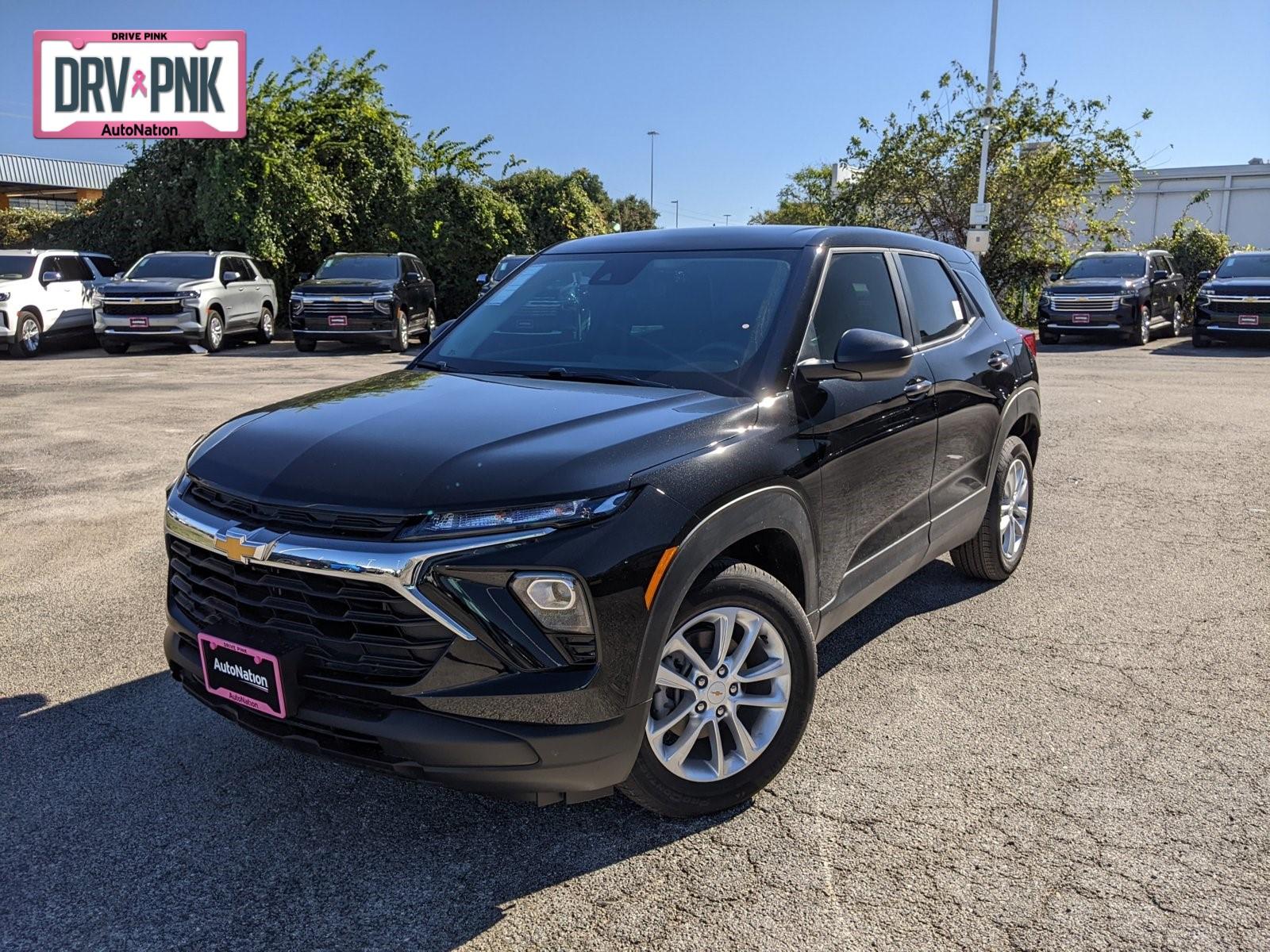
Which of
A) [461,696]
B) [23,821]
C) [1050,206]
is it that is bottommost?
[23,821]

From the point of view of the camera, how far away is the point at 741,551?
320 cm

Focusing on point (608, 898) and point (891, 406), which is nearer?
point (608, 898)

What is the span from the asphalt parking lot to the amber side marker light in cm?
80

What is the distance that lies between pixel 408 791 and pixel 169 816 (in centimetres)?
71

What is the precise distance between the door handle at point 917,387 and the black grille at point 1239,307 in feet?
62.1

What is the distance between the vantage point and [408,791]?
10.7ft

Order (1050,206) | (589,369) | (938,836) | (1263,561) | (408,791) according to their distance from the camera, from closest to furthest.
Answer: (938,836) < (408,791) < (589,369) < (1263,561) < (1050,206)

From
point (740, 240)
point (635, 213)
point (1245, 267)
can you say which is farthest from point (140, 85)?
point (635, 213)

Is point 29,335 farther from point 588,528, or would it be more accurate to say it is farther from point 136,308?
point 588,528

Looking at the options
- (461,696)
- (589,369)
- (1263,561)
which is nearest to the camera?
(461,696)

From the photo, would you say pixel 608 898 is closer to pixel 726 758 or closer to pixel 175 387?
pixel 726 758

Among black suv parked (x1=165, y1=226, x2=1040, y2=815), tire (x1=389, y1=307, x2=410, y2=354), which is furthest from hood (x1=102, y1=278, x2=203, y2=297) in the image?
black suv parked (x1=165, y1=226, x2=1040, y2=815)

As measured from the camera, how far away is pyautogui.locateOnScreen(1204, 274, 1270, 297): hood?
19656 millimetres

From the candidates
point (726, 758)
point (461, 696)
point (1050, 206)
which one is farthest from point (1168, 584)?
point (1050, 206)
